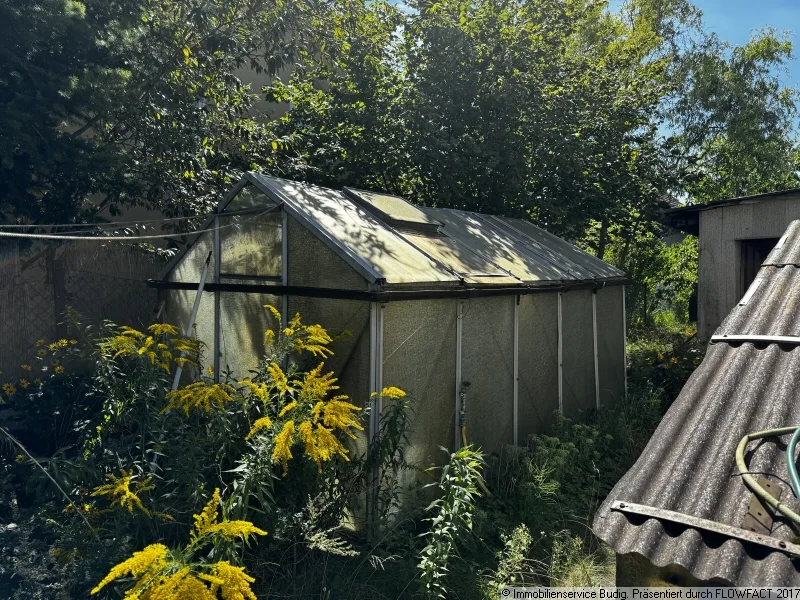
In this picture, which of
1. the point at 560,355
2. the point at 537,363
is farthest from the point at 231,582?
the point at 560,355

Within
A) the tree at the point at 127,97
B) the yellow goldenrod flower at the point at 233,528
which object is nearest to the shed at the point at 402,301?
the tree at the point at 127,97

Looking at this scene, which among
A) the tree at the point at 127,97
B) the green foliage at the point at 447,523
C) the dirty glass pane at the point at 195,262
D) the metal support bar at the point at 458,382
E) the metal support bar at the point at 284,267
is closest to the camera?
the green foliage at the point at 447,523

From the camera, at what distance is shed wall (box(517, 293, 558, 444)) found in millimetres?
6852

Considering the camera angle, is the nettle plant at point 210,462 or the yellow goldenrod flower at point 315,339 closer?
the nettle plant at point 210,462

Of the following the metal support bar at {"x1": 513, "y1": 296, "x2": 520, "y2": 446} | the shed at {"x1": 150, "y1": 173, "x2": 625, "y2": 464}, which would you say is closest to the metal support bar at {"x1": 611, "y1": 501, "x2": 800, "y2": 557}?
the shed at {"x1": 150, "y1": 173, "x2": 625, "y2": 464}

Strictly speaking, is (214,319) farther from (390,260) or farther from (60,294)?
(60,294)

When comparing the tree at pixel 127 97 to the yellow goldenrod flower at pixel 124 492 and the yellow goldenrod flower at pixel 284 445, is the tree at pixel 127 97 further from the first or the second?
the yellow goldenrod flower at pixel 284 445

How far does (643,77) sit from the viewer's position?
13891mm

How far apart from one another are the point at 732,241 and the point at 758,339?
23.6ft

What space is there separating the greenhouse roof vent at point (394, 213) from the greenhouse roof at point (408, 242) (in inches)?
0.4

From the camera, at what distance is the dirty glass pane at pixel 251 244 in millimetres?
5859

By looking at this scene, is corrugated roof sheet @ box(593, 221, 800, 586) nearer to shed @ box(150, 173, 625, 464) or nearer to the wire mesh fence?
shed @ box(150, 173, 625, 464)

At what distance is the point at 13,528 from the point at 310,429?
249 centimetres

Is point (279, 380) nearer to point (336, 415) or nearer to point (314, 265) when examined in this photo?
point (336, 415)
